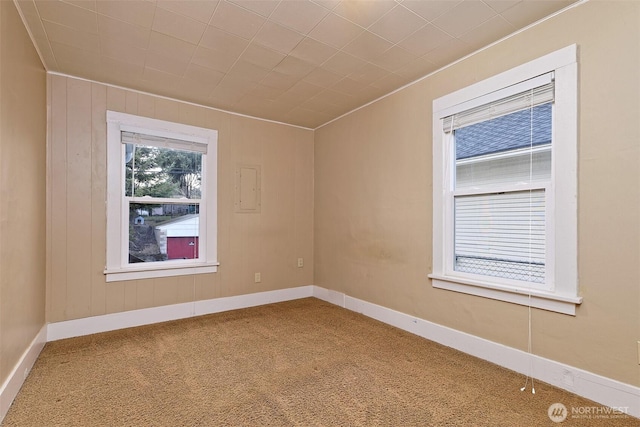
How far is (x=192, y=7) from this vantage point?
2004 millimetres

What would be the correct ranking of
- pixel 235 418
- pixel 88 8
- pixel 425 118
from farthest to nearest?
pixel 425 118 < pixel 88 8 < pixel 235 418

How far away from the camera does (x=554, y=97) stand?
2100 millimetres

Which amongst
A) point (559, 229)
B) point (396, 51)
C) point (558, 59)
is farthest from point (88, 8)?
point (559, 229)

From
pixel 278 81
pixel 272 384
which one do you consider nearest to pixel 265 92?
pixel 278 81

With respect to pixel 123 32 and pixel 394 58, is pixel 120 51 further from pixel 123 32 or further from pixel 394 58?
pixel 394 58

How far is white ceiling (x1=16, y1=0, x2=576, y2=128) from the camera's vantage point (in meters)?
2.01

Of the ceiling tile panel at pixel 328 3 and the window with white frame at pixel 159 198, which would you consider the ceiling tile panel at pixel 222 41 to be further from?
the window with white frame at pixel 159 198

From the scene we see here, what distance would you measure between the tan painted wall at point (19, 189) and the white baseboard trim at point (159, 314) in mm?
292

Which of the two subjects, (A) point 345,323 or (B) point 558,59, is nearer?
(B) point 558,59

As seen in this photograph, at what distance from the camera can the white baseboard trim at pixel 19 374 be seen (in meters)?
1.76

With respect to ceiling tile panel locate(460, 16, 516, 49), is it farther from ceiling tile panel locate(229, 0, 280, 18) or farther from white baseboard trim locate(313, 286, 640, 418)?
white baseboard trim locate(313, 286, 640, 418)

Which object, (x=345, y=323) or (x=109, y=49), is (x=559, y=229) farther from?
(x=109, y=49)

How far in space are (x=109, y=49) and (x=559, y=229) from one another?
11.5 feet

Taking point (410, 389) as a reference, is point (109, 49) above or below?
above
